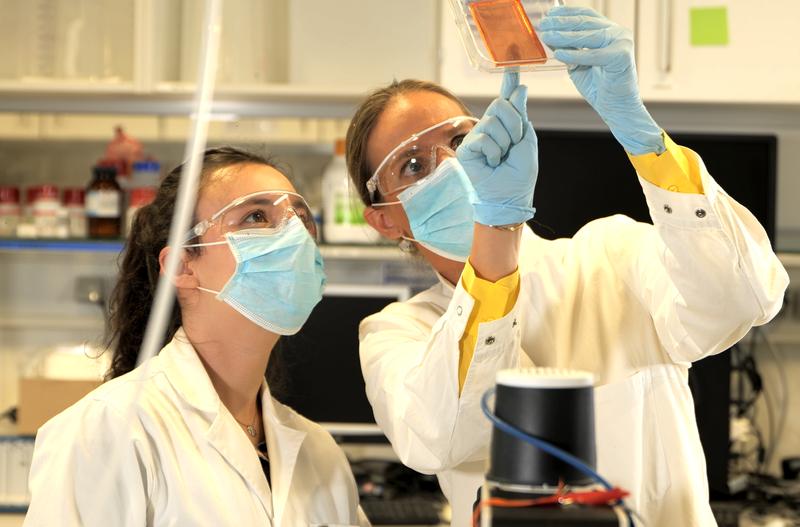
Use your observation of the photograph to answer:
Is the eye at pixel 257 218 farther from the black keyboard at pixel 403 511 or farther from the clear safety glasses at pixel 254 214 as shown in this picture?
the black keyboard at pixel 403 511

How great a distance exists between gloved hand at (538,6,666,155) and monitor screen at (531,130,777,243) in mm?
1515

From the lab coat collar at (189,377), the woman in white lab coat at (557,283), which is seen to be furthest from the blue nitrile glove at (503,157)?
the lab coat collar at (189,377)

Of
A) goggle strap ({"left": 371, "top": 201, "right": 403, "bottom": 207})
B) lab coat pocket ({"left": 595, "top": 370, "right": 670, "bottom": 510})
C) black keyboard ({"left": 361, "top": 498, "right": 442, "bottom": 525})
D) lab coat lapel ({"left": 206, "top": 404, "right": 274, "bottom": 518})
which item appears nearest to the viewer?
lab coat pocket ({"left": 595, "top": 370, "right": 670, "bottom": 510})

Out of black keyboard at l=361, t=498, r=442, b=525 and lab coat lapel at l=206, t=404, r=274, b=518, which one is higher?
lab coat lapel at l=206, t=404, r=274, b=518

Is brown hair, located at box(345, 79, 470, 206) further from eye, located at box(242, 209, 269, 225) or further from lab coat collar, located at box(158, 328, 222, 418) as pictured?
lab coat collar, located at box(158, 328, 222, 418)

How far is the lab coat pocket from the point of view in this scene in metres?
1.21

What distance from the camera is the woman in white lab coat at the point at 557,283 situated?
102 centimetres

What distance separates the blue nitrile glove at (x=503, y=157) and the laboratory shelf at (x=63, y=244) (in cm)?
173

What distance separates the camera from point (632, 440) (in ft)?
4.00

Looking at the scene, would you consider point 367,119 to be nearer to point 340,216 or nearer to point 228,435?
point 228,435

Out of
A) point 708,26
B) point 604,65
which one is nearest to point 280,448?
point 604,65

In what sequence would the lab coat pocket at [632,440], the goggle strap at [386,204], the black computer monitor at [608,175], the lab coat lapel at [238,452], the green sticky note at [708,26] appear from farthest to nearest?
1. the black computer monitor at [608,175]
2. the green sticky note at [708,26]
3. the goggle strap at [386,204]
4. the lab coat lapel at [238,452]
5. the lab coat pocket at [632,440]

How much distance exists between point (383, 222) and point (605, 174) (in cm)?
115

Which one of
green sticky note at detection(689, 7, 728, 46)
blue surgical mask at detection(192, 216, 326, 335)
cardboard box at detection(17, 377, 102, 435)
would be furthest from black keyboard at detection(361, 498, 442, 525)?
green sticky note at detection(689, 7, 728, 46)
